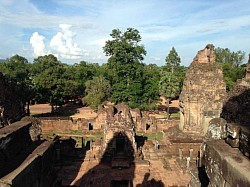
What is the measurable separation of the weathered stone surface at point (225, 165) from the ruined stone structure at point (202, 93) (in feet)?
55.8

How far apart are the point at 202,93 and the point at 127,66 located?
14736mm

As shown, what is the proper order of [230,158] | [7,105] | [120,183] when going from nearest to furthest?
[230,158], [120,183], [7,105]

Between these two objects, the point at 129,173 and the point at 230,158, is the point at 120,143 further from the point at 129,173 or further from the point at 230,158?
the point at 230,158

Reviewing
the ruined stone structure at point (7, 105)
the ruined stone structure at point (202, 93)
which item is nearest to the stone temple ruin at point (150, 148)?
the ruined stone structure at point (202, 93)

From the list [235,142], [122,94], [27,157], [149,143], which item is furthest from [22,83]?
[235,142]

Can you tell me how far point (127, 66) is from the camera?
109 feet

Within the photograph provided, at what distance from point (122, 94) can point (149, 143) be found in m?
13.0

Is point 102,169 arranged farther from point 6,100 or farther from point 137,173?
point 6,100

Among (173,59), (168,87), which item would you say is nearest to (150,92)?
(168,87)

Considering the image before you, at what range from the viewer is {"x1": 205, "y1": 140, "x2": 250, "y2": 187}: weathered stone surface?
2.66m

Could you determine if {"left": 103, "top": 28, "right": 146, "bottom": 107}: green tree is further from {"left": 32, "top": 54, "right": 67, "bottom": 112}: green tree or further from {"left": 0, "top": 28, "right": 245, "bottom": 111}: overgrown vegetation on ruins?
{"left": 32, "top": 54, "right": 67, "bottom": 112}: green tree

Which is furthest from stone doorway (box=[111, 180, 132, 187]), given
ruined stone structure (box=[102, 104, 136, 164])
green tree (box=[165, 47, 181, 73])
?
green tree (box=[165, 47, 181, 73])

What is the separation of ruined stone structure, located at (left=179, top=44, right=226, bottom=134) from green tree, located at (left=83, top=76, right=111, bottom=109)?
46.8 ft

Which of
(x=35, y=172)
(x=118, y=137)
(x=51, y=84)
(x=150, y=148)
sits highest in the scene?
(x=51, y=84)
